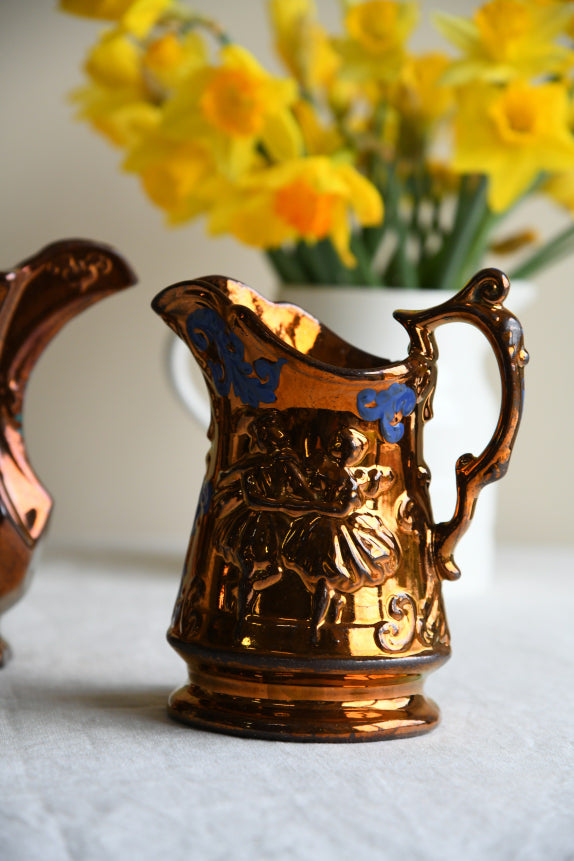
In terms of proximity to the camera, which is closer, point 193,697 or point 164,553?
point 193,697

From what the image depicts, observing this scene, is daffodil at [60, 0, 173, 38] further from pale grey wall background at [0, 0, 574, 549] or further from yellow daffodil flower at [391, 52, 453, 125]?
pale grey wall background at [0, 0, 574, 549]

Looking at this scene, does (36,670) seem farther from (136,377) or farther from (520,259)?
(520,259)

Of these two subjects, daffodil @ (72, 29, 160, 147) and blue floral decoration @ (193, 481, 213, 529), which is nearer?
blue floral decoration @ (193, 481, 213, 529)

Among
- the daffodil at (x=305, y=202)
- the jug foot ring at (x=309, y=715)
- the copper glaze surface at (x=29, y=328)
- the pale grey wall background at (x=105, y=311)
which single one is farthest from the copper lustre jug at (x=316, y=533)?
the pale grey wall background at (x=105, y=311)

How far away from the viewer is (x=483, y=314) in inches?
16.6

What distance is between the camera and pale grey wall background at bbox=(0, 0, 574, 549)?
1.11 metres

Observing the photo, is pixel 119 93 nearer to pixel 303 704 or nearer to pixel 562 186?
pixel 562 186

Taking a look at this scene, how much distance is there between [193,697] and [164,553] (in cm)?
56

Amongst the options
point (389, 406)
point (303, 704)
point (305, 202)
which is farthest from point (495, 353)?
point (305, 202)

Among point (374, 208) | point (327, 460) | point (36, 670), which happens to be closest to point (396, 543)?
point (327, 460)

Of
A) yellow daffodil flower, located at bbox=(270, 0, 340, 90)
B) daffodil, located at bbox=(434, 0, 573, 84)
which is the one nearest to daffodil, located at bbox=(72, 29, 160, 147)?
yellow daffodil flower, located at bbox=(270, 0, 340, 90)

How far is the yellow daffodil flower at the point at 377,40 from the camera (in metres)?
0.75

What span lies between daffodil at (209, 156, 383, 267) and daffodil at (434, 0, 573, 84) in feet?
0.33

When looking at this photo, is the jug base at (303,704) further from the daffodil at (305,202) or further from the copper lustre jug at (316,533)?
the daffodil at (305,202)
